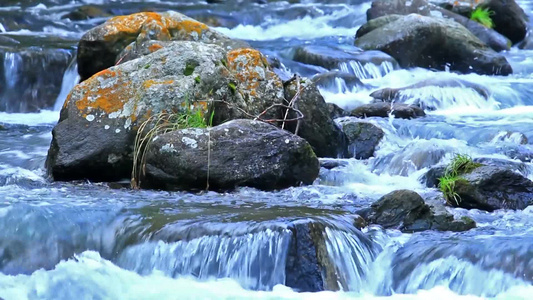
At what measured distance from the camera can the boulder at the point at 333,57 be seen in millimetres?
11992

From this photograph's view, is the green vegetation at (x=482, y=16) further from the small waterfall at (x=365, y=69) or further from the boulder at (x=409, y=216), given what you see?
the boulder at (x=409, y=216)

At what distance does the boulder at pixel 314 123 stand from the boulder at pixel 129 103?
42 cm

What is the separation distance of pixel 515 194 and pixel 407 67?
6.48 metres

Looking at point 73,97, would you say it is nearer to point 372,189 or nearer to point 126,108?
point 126,108

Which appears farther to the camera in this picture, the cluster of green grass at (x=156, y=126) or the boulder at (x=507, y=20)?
the boulder at (x=507, y=20)

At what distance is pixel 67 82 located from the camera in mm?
10812

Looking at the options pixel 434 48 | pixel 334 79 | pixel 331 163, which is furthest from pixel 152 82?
pixel 434 48

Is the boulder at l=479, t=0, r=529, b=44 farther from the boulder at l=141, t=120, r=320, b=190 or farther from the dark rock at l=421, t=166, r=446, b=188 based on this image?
the boulder at l=141, t=120, r=320, b=190

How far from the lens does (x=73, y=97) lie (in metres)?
7.28

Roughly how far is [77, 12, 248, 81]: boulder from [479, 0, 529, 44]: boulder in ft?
24.7

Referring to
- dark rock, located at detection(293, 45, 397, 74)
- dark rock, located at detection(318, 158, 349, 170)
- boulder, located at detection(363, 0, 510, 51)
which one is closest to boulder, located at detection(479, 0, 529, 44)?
boulder, located at detection(363, 0, 510, 51)

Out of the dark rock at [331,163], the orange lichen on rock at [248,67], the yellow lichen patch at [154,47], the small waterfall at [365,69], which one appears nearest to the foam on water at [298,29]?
the small waterfall at [365,69]

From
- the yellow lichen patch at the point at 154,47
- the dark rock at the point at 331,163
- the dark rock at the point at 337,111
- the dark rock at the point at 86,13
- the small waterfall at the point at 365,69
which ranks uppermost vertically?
the dark rock at the point at 86,13

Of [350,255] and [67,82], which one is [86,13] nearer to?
[67,82]
